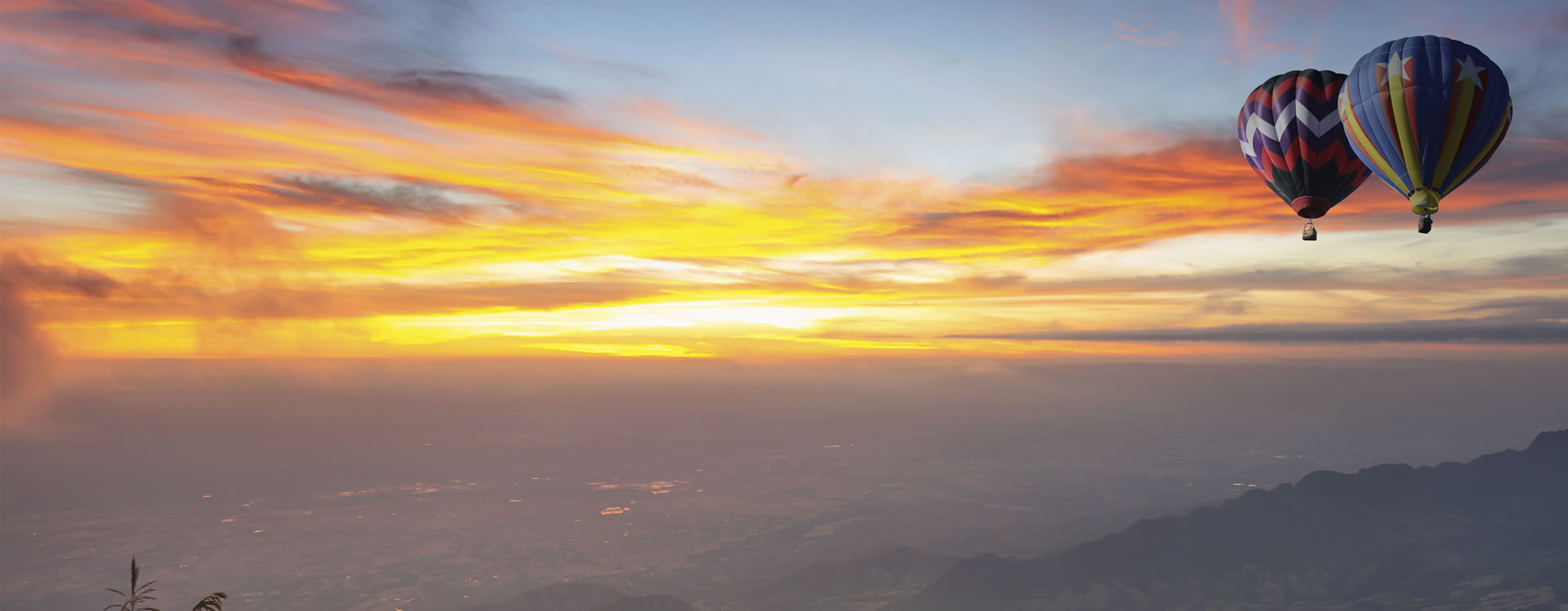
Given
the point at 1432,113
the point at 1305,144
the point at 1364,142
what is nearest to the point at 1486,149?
the point at 1432,113

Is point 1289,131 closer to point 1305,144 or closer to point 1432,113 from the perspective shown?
point 1305,144

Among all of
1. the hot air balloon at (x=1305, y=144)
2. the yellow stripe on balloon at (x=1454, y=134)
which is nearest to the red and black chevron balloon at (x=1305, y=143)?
the hot air balloon at (x=1305, y=144)

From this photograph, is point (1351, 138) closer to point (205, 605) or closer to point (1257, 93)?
point (1257, 93)

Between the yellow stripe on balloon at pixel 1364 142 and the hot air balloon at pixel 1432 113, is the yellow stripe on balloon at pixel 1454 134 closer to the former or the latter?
the hot air balloon at pixel 1432 113

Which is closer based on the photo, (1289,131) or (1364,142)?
(1364,142)

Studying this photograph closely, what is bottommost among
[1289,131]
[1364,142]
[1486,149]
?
[1486,149]

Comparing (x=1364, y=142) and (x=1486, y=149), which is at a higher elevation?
(x=1364, y=142)

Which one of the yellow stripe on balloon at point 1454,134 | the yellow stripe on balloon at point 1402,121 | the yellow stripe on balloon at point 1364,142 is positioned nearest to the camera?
the yellow stripe on balloon at point 1454,134
